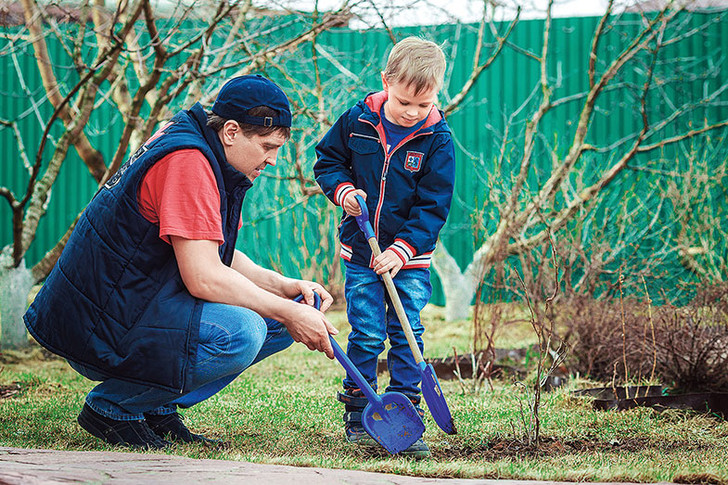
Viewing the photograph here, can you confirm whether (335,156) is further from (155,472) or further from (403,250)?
(155,472)

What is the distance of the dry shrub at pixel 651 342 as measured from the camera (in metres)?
3.57

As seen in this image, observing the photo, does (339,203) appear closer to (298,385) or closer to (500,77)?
(298,385)

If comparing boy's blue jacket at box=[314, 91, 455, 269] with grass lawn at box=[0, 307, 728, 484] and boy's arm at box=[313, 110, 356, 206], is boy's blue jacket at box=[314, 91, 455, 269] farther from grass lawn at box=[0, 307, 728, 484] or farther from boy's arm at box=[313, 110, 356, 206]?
grass lawn at box=[0, 307, 728, 484]

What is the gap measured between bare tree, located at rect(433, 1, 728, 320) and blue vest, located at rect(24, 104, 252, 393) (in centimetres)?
235

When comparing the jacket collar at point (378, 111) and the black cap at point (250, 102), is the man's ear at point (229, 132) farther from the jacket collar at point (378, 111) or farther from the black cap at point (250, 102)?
the jacket collar at point (378, 111)

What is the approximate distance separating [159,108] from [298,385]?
74.9 inches

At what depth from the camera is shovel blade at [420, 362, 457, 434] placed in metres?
2.75

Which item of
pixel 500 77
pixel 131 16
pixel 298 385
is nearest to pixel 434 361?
pixel 298 385

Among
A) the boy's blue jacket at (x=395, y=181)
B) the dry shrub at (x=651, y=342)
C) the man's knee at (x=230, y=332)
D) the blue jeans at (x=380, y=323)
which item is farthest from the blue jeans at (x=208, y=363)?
the dry shrub at (x=651, y=342)

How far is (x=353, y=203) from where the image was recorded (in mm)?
2920

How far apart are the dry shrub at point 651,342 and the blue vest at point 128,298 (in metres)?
1.85

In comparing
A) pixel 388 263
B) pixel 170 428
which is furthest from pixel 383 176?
pixel 170 428

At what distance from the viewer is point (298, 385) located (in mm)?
4105

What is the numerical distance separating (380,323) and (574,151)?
343 centimetres
